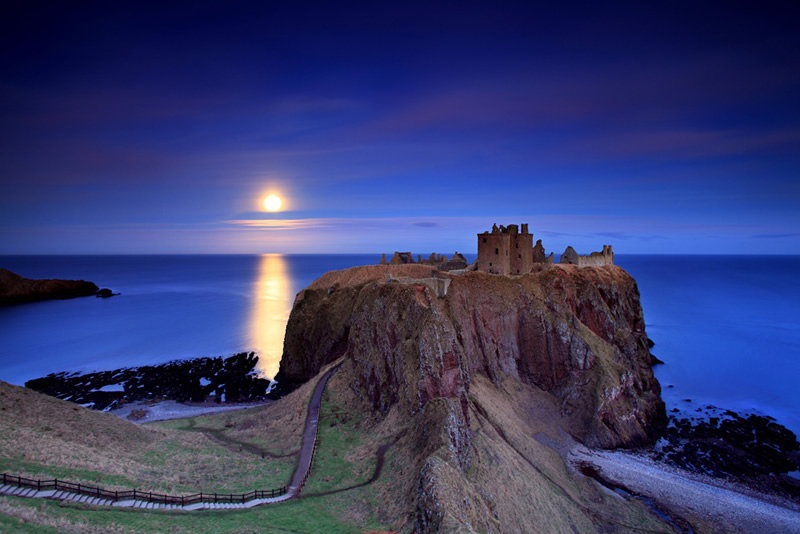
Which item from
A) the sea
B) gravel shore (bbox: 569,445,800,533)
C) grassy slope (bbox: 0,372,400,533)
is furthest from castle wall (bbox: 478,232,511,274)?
the sea

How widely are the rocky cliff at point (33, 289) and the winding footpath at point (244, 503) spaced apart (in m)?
152

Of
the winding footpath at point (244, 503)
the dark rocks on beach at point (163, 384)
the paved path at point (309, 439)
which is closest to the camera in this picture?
the winding footpath at point (244, 503)

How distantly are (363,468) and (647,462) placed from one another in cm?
2913

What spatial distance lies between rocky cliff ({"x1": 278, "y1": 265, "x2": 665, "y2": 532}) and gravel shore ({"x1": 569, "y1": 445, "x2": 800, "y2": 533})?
11.2 ft

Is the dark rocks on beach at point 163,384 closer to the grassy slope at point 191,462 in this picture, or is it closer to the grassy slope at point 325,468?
the grassy slope at point 325,468

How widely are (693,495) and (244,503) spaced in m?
36.3

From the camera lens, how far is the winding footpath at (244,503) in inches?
795

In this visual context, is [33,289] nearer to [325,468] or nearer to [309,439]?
[309,439]

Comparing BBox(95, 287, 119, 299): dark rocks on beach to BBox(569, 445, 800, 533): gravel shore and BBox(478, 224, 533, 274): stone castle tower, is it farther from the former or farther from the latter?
BBox(569, 445, 800, 533): gravel shore

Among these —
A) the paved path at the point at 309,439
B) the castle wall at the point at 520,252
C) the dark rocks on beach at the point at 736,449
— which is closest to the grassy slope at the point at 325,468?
the paved path at the point at 309,439

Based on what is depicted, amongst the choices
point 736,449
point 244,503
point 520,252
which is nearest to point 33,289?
point 244,503

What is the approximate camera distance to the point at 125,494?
22188mm

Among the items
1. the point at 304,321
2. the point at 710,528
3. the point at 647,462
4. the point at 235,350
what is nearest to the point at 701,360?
the point at 647,462

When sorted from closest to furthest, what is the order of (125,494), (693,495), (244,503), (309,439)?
1. (125,494)
2. (244,503)
3. (693,495)
4. (309,439)
